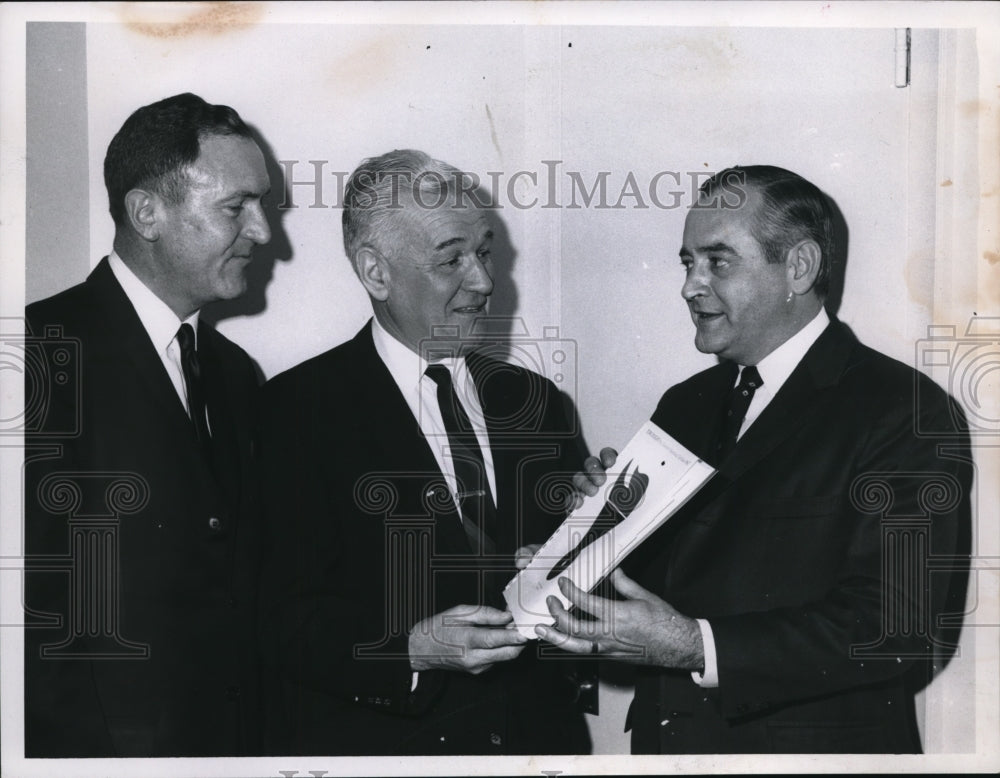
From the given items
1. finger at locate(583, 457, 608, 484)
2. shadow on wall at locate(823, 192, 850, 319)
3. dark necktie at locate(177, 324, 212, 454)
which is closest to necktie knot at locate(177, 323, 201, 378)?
dark necktie at locate(177, 324, 212, 454)

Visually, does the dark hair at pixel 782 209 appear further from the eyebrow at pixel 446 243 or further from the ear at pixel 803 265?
the eyebrow at pixel 446 243

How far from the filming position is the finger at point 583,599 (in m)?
1.75

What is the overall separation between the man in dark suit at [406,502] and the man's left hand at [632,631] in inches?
5.0

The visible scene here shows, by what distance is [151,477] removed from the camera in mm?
1871

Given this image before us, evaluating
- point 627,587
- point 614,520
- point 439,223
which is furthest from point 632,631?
point 439,223

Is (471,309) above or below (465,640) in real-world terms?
above

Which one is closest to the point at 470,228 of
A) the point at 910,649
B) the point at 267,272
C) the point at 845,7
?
the point at 267,272

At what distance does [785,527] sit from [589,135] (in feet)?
2.44

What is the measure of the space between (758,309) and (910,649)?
0.63 meters

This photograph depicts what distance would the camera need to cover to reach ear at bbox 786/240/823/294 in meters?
1.90

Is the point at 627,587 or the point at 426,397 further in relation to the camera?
the point at 426,397

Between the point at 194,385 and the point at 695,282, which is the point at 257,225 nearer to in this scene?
the point at 194,385

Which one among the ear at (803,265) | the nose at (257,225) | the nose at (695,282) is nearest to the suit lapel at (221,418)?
the nose at (257,225)

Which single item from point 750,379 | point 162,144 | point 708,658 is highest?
point 162,144
